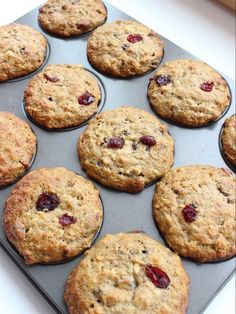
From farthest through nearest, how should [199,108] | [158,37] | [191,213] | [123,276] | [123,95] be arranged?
[158,37] < [123,95] < [199,108] < [191,213] < [123,276]

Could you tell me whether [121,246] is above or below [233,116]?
below

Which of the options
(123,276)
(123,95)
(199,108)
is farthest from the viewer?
(123,95)

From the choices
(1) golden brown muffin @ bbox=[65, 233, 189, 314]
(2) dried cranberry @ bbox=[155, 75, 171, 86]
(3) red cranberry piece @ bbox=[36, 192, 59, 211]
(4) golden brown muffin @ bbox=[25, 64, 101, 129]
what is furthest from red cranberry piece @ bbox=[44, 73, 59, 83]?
(1) golden brown muffin @ bbox=[65, 233, 189, 314]

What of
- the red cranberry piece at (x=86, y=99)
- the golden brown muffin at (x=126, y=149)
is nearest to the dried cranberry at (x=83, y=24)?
the red cranberry piece at (x=86, y=99)

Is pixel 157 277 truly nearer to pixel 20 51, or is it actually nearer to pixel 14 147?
pixel 14 147

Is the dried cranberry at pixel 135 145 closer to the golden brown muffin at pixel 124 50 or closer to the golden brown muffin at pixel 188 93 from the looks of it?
the golden brown muffin at pixel 188 93

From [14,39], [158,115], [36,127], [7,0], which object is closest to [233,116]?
[158,115]

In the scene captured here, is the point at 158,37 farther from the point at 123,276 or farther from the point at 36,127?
the point at 123,276
